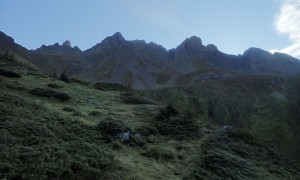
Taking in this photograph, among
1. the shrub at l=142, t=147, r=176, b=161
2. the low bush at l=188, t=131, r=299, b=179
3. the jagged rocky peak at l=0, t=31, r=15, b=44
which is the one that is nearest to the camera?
the low bush at l=188, t=131, r=299, b=179

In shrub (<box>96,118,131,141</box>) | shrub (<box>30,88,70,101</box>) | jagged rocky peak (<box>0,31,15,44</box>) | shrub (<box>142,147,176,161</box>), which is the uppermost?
jagged rocky peak (<box>0,31,15,44</box>)

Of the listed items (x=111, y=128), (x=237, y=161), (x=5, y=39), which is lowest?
(x=237, y=161)

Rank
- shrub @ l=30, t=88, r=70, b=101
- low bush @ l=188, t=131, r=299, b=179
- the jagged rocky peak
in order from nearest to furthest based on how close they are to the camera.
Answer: low bush @ l=188, t=131, r=299, b=179 → shrub @ l=30, t=88, r=70, b=101 → the jagged rocky peak

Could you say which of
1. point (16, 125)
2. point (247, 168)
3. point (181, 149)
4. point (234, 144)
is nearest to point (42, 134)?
point (16, 125)

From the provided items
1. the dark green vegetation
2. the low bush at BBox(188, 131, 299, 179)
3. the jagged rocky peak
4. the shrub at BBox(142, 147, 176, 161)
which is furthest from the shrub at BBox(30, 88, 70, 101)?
the jagged rocky peak

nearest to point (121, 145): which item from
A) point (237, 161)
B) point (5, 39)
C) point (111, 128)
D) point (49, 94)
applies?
point (111, 128)

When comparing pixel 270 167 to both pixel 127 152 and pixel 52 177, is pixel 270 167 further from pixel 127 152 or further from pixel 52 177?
pixel 52 177

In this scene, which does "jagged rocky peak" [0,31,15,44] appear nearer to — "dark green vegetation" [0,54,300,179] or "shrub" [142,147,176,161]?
"dark green vegetation" [0,54,300,179]

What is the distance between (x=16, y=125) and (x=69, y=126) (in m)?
5.49

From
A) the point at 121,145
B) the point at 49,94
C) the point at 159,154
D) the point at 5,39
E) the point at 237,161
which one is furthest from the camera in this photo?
the point at 5,39

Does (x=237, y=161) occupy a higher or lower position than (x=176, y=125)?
lower

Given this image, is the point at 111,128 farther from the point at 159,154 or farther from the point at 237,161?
the point at 237,161

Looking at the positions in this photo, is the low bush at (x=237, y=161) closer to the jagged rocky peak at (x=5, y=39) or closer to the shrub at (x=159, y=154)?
the shrub at (x=159, y=154)

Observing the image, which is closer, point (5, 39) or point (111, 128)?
point (111, 128)
